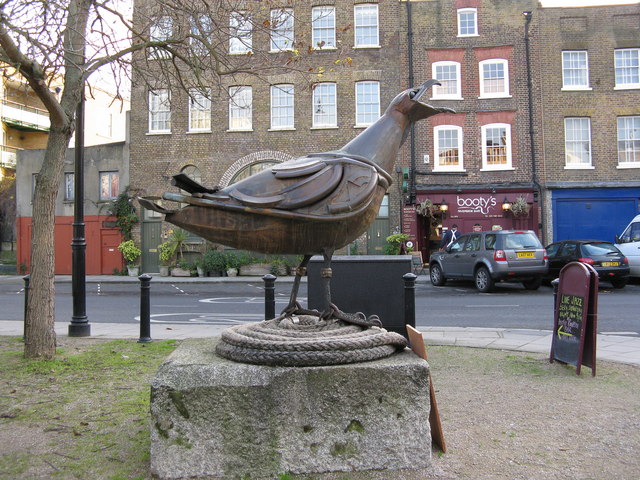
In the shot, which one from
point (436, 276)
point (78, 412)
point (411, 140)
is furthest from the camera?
point (411, 140)

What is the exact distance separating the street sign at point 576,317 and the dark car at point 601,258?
9851 mm

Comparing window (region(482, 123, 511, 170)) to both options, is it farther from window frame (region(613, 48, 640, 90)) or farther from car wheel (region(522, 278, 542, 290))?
car wheel (region(522, 278, 542, 290))

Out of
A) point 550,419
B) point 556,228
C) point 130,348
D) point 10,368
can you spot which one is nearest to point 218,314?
point 130,348

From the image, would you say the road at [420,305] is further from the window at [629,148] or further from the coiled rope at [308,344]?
the window at [629,148]

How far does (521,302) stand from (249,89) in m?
16.4

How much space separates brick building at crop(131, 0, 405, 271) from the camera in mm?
23141

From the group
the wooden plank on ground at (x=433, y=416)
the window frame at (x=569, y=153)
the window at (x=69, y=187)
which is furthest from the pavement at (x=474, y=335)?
the window at (x=69, y=187)

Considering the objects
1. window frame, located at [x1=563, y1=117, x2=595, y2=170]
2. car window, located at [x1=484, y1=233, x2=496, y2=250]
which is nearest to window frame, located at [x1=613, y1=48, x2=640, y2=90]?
window frame, located at [x1=563, y1=117, x2=595, y2=170]

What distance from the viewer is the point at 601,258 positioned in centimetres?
1517

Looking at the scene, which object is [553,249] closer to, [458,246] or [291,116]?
[458,246]

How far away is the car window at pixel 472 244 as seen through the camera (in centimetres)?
1587

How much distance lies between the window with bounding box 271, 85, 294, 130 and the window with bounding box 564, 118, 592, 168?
1230 cm

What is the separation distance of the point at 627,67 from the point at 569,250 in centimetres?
1183

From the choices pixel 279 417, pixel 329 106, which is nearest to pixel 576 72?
pixel 329 106
